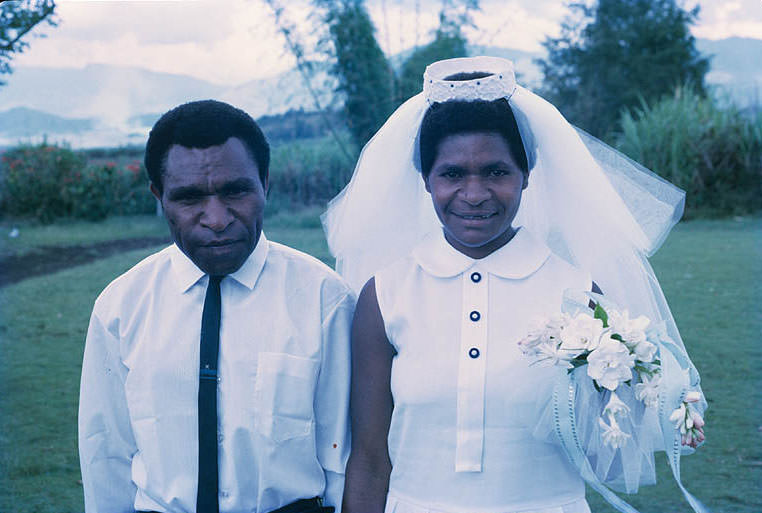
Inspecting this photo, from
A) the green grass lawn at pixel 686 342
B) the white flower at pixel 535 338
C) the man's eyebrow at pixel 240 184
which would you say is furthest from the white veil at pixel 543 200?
the green grass lawn at pixel 686 342

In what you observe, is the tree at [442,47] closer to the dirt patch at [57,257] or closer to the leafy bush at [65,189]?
the dirt patch at [57,257]

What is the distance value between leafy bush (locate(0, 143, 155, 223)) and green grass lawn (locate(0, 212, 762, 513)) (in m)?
3.44

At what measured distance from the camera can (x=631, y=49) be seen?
35000 mm

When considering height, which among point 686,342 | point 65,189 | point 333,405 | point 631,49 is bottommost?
point 686,342

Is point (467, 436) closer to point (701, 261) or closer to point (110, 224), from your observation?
point (701, 261)

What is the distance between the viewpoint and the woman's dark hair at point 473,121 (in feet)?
8.18

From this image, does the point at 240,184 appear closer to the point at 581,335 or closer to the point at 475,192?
the point at 475,192

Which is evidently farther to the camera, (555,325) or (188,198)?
(188,198)

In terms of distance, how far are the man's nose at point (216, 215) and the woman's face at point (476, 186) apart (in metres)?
0.61

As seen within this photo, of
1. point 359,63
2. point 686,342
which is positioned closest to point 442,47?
point 359,63

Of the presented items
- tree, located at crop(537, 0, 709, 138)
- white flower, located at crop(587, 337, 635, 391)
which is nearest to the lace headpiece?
white flower, located at crop(587, 337, 635, 391)

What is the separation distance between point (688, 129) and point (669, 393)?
47.5 ft

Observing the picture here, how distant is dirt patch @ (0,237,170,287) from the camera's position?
1127cm

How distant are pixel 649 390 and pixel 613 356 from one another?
0.14 metres
